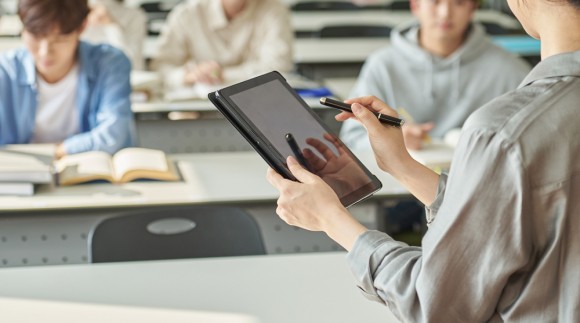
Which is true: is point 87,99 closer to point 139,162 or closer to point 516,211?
point 139,162

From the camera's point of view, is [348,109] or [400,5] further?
[400,5]

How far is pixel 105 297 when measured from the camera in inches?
73.9

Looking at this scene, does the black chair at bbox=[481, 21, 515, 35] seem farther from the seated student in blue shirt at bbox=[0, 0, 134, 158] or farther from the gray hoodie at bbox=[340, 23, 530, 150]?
the seated student in blue shirt at bbox=[0, 0, 134, 158]

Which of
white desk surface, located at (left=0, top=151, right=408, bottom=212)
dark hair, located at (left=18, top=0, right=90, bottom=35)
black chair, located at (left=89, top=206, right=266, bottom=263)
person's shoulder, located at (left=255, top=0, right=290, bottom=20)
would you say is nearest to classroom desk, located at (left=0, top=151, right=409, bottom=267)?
white desk surface, located at (left=0, top=151, right=408, bottom=212)

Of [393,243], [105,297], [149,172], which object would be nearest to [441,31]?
[149,172]

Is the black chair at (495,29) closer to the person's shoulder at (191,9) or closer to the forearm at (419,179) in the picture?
the person's shoulder at (191,9)

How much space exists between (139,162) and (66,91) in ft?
1.84

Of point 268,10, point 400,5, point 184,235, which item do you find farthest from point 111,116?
point 400,5

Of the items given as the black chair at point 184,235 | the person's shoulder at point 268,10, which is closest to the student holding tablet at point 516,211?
the black chair at point 184,235

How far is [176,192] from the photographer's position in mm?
2627

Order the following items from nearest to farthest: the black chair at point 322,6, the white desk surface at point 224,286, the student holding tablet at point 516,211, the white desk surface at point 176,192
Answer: the student holding tablet at point 516,211, the white desk surface at point 224,286, the white desk surface at point 176,192, the black chair at point 322,6

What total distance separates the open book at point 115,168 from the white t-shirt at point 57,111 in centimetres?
34

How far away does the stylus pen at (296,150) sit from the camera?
155 centimetres

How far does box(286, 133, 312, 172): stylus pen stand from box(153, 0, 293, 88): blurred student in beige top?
9.34 ft
